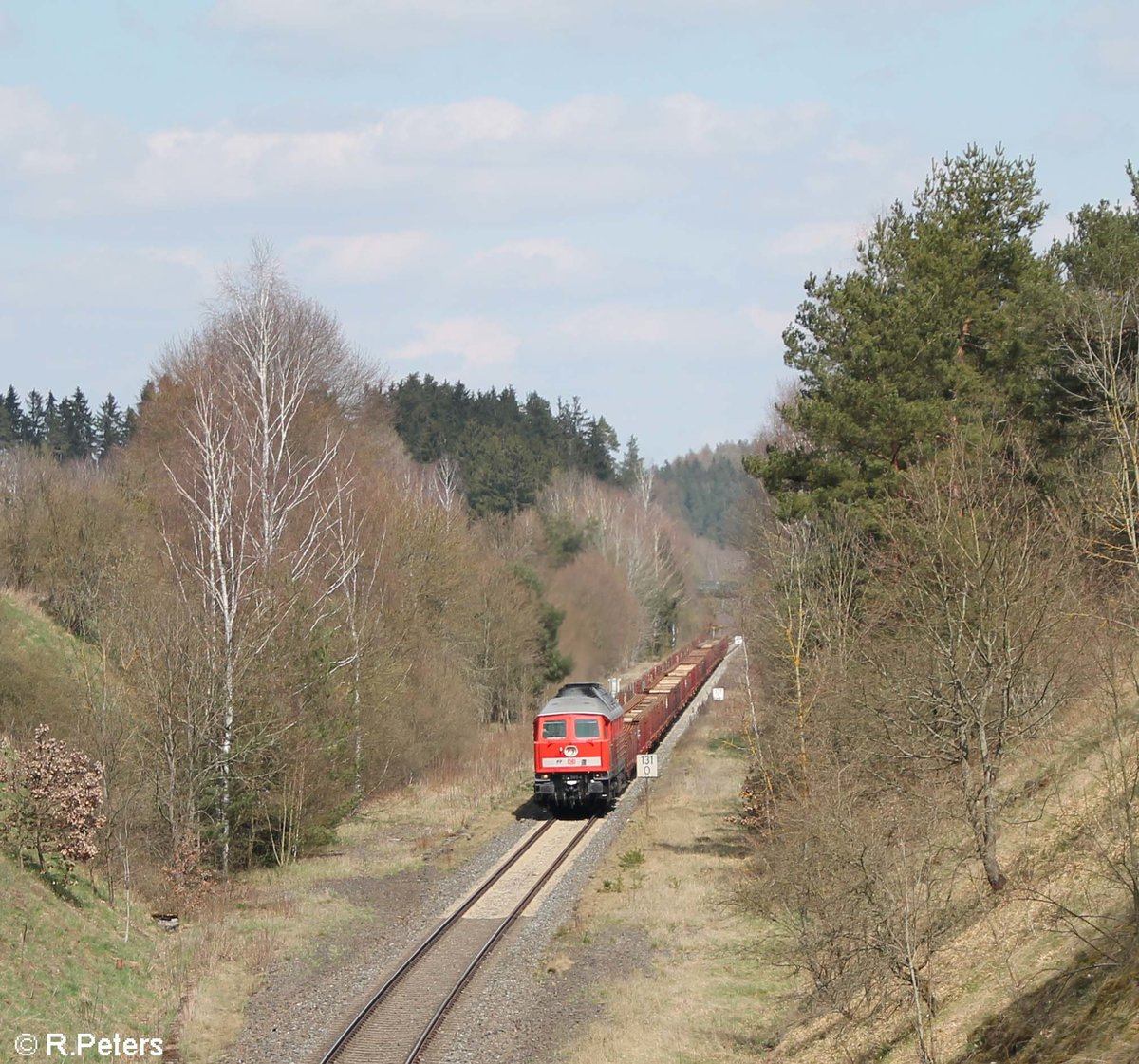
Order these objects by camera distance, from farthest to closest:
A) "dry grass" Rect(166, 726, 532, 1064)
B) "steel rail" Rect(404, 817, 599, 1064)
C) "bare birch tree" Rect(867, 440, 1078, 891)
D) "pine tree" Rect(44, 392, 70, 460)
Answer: "pine tree" Rect(44, 392, 70, 460), "dry grass" Rect(166, 726, 532, 1064), "bare birch tree" Rect(867, 440, 1078, 891), "steel rail" Rect(404, 817, 599, 1064)

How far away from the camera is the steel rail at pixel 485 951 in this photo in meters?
15.2

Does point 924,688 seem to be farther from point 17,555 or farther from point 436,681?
point 17,555

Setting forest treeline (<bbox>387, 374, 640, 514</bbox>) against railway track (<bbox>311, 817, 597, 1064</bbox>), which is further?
forest treeline (<bbox>387, 374, 640, 514</bbox>)

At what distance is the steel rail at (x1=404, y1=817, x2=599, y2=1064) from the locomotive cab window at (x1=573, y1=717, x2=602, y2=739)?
2461 millimetres

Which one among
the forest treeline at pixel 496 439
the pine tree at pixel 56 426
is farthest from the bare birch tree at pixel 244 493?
the pine tree at pixel 56 426

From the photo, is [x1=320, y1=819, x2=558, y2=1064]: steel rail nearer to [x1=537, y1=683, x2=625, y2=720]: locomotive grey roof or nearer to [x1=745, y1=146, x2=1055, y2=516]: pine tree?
[x1=537, y1=683, x2=625, y2=720]: locomotive grey roof

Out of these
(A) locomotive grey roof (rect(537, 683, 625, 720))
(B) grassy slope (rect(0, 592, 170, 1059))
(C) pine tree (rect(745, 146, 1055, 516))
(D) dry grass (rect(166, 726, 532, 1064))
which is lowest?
(D) dry grass (rect(166, 726, 532, 1064))

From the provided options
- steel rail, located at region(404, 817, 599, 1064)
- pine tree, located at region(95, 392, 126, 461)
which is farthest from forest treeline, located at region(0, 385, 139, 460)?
steel rail, located at region(404, 817, 599, 1064)

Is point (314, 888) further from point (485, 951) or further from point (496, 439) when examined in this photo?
point (496, 439)

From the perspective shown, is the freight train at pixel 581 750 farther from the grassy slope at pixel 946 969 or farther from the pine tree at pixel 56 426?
the pine tree at pixel 56 426

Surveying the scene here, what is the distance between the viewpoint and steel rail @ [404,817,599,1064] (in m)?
15.2

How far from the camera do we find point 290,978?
17.9 m

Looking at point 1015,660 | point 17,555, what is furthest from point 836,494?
point 17,555

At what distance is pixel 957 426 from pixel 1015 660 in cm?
1228
